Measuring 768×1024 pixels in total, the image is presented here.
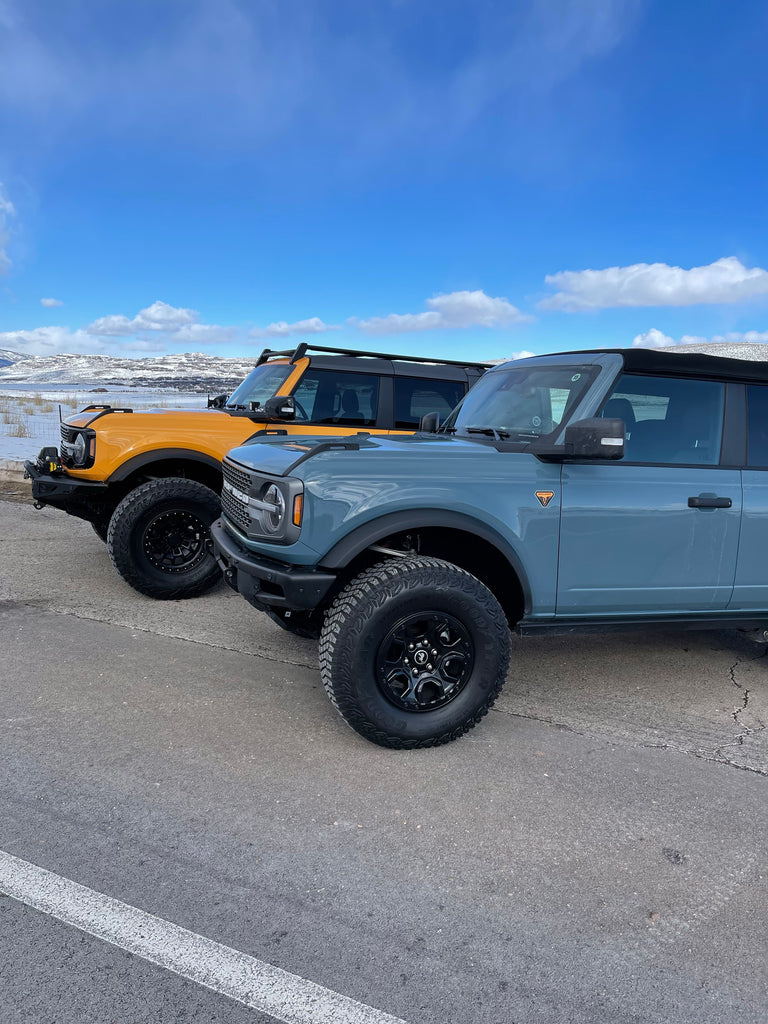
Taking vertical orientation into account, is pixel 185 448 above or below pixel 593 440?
below

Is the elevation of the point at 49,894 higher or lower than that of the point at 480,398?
lower

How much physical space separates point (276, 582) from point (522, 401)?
1.88 metres

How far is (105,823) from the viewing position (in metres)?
2.75

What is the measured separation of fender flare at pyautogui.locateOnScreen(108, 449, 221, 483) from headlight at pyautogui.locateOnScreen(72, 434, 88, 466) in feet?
0.99

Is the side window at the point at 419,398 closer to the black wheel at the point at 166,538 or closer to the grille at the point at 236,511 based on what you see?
the black wheel at the point at 166,538

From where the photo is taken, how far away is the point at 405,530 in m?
3.49

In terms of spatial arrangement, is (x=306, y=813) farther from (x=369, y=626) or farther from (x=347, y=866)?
(x=369, y=626)

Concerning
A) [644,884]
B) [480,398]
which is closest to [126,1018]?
[644,884]

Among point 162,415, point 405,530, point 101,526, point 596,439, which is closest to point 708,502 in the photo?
point 596,439

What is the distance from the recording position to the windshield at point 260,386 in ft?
22.2

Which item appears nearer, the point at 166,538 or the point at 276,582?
the point at 276,582

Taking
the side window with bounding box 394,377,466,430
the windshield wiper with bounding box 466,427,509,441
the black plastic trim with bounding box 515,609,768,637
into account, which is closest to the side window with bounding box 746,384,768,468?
the black plastic trim with bounding box 515,609,768,637

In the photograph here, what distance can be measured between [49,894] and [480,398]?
3.50 meters

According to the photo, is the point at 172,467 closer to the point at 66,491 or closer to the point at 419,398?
the point at 66,491
